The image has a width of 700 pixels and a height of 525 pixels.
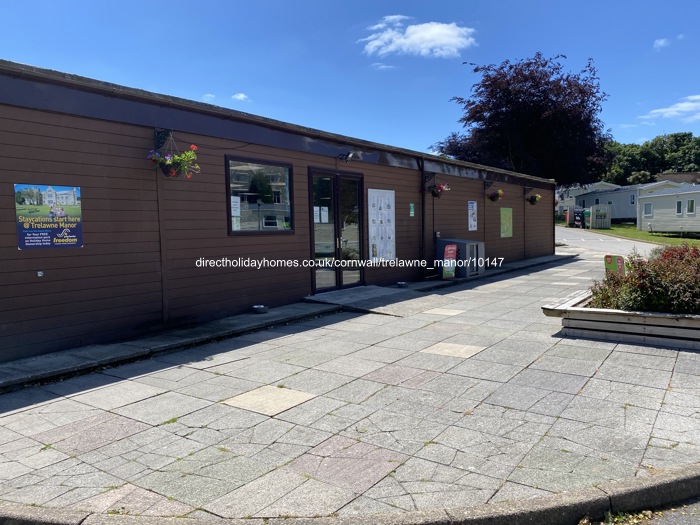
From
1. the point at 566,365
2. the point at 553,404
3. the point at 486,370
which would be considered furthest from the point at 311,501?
the point at 566,365

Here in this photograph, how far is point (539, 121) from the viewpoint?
2902cm

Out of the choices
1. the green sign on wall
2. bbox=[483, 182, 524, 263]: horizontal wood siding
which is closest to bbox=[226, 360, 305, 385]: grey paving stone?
bbox=[483, 182, 524, 263]: horizontal wood siding

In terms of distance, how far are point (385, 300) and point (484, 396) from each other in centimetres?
552

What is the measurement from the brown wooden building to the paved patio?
1216 mm

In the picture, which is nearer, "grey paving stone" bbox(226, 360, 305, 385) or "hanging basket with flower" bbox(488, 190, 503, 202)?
"grey paving stone" bbox(226, 360, 305, 385)

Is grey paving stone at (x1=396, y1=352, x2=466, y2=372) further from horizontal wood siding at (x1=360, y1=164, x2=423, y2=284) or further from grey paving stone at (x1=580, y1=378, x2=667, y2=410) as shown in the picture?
horizontal wood siding at (x1=360, y1=164, x2=423, y2=284)

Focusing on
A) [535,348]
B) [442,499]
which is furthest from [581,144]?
[442,499]

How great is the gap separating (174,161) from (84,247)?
1.70 meters

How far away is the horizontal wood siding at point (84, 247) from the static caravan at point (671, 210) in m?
38.6

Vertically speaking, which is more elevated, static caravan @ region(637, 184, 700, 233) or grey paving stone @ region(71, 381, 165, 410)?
static caravan @ region(637, 184, 700, 233)

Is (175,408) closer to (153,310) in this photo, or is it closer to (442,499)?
(442,499)

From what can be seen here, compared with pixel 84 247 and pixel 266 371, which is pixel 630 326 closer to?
pixel 266 371

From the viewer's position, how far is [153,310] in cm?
731

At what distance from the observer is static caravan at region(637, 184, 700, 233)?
34.8 metres
